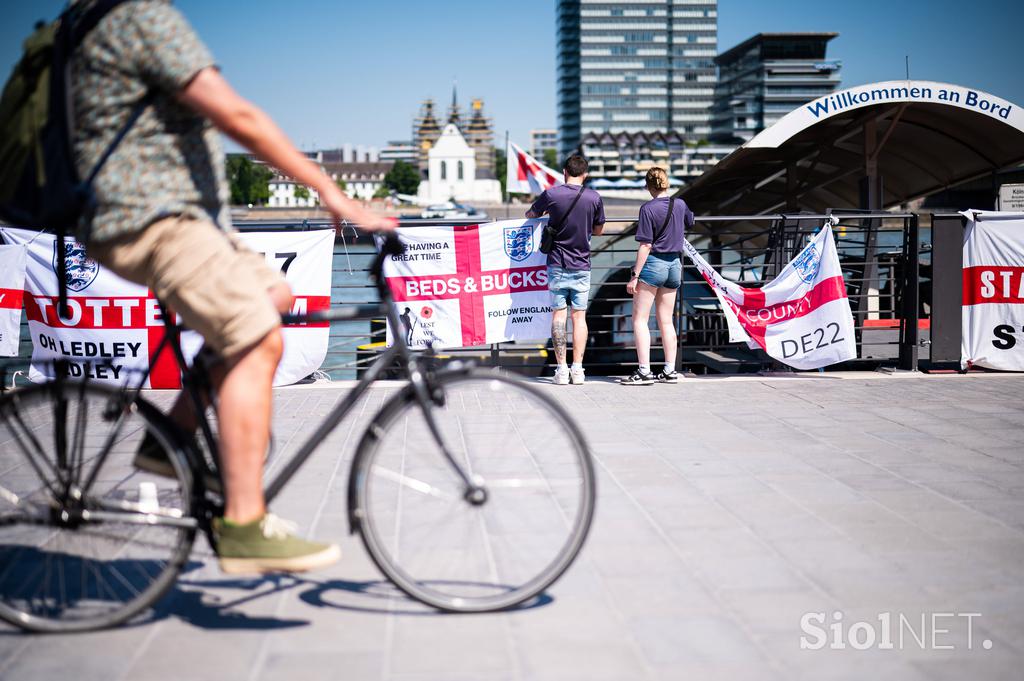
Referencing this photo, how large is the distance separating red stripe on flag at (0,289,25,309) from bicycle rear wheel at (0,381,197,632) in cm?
582

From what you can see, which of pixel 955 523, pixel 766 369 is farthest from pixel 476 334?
pixel 955 523

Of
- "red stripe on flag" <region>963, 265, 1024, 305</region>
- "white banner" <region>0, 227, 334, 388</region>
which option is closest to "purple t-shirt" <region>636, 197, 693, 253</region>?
"red stripe on flag" <region>963, 265, 1024, 305</region>

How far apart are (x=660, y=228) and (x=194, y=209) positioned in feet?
20.1

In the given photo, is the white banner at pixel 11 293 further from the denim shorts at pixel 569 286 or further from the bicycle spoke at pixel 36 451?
the bicycle spoke at pixel 36 451

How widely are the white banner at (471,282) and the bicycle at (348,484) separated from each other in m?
5.65

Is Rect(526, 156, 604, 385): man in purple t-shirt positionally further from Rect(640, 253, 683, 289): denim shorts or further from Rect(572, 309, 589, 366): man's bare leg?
Rect(640, 253, 683, 289): denim shorts

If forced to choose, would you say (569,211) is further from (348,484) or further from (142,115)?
(142,115)

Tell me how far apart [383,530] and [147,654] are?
804mm

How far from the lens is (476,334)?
29.5 feet

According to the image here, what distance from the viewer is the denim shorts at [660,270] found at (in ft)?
28.3

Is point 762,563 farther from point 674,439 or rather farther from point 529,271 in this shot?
point 529,271

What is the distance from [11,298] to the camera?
8.35m

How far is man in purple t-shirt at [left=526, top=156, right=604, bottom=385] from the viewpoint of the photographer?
336 inches

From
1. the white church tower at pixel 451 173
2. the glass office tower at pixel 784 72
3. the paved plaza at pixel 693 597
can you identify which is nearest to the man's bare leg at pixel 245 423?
the paved plaza at pixel 693 597
